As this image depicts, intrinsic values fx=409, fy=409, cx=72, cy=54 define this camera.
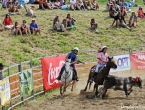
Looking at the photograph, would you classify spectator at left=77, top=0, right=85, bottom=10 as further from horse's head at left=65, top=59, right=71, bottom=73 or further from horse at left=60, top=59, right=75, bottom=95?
horse's head at left=65, top=59, right=71, bottom=73

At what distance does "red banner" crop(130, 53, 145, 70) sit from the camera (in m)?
20.5

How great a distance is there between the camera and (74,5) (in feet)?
104

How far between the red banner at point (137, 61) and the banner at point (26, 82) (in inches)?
275

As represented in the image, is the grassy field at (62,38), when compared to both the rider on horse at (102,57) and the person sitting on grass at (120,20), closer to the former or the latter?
the person sitting on grass at (120,20)

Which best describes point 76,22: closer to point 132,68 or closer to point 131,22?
point 131,22

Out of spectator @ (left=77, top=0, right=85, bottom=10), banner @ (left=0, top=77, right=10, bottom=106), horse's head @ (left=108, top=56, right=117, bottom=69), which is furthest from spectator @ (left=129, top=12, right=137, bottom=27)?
banner @ (left=0, top=77, right=10, bottom=106)

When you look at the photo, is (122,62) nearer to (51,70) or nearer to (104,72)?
(51,70)

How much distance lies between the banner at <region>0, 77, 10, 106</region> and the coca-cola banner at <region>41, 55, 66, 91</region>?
306cm

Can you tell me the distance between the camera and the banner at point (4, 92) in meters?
12.6

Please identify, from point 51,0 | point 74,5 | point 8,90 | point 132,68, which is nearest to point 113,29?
point 74,5

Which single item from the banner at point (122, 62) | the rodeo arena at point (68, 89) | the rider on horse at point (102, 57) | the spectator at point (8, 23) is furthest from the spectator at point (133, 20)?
the rider on horse at point (102, 57)

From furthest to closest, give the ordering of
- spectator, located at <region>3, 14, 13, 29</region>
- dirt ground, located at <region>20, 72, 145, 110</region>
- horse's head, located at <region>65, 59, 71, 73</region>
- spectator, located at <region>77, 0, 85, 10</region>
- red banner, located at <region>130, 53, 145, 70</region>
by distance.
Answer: spectator, located at <region>77, 0, 85, 10</region>, spectator, located at <region>3, 14, 13, 29</region>, red banner, located at <region>130, 53, 145, 70</region>, horse's head, located at <region>65, 59, 71, 73</region>, dirt ground, located at <region>20, 72, 145, 110</region>

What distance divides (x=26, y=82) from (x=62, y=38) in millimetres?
11298

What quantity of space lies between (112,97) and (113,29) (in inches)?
553
